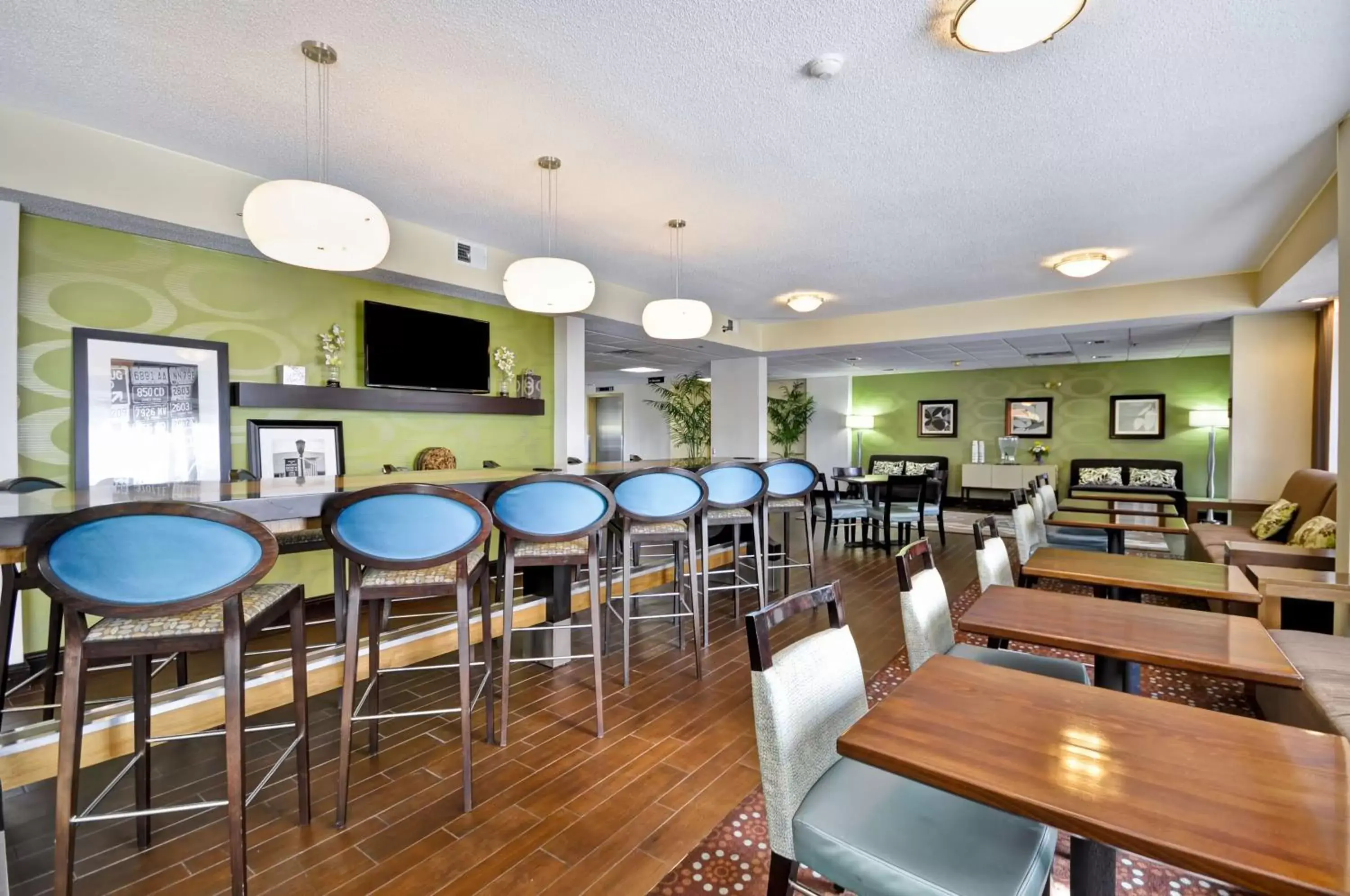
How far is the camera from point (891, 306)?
6.64m

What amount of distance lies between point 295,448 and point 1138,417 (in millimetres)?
11546

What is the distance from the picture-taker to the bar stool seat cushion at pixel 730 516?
12.1ft

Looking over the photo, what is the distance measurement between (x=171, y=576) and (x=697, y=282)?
476 centimetres

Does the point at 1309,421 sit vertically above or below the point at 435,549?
above

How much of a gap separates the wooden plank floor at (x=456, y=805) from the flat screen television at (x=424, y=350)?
2436 mm

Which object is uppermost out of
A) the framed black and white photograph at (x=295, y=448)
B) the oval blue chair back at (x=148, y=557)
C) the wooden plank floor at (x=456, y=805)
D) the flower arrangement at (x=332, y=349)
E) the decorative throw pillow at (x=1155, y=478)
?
the flower arrangement at (x=332, y=349)

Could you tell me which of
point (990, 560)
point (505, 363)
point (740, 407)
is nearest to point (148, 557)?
point (990, 560)

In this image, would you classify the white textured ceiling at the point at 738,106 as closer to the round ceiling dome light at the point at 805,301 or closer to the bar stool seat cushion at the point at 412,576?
the round ceiling dome light at the point at 805,301

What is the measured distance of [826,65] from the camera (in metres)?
2.31

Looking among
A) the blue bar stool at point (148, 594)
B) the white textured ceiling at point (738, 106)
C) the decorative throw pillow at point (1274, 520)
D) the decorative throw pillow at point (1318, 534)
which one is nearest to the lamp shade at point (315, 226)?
the white textured ceiling at point (738, 106)

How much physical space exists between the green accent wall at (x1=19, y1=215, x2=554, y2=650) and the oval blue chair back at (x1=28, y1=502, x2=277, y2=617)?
2.56 meters

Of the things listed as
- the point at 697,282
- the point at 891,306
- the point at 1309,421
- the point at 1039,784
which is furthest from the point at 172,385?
the point at 1309,421

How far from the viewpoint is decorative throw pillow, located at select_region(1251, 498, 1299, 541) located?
167 inches

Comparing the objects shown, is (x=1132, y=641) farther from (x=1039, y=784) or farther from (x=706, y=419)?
(x=706, y=419)
